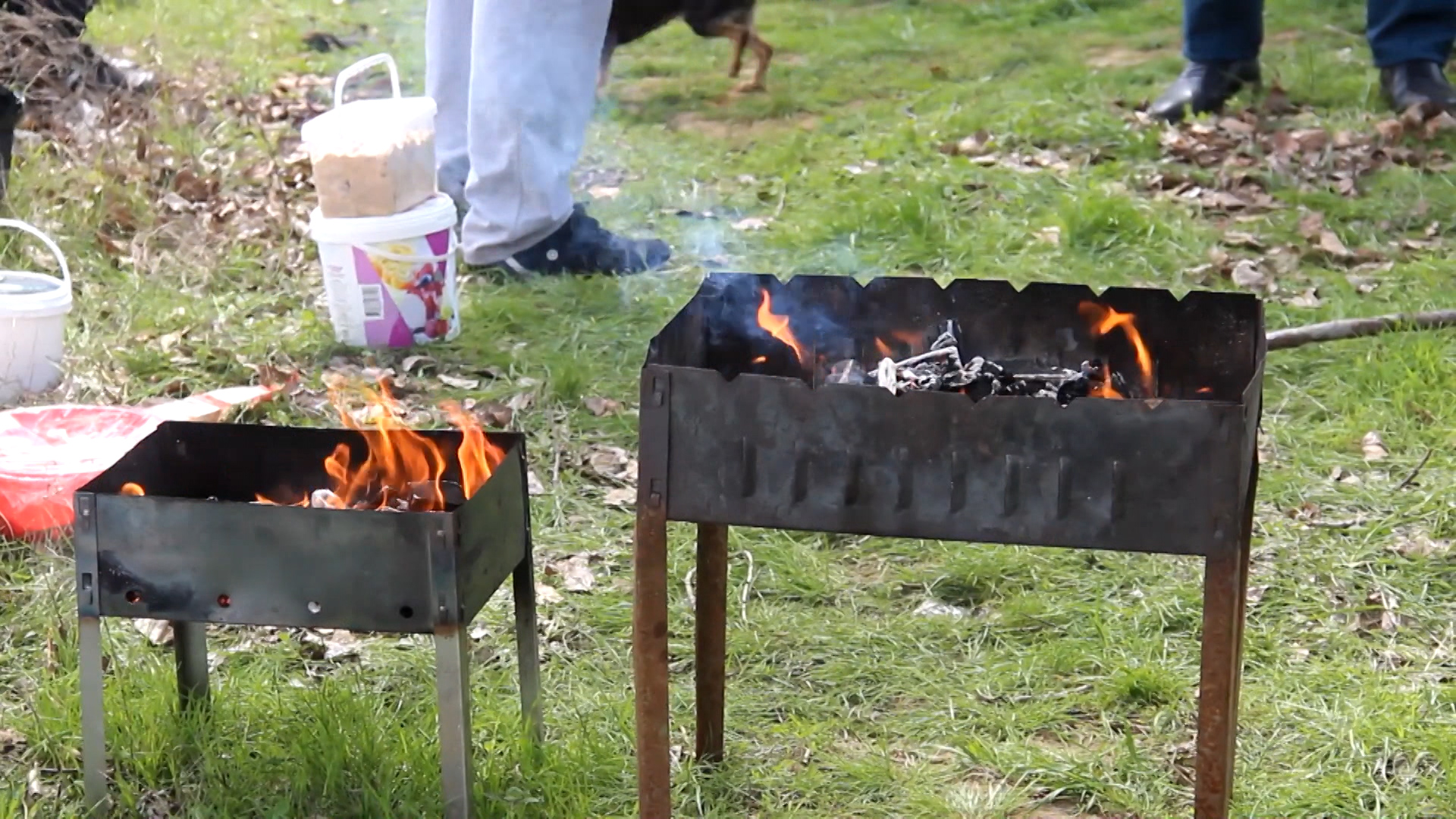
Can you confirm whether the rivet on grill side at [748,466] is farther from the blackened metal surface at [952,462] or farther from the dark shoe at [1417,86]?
the dark shoe at [1417,86]

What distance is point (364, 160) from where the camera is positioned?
15.9ft

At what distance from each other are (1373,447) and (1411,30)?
3596 mm

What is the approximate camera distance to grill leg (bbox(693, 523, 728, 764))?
9.41 ft

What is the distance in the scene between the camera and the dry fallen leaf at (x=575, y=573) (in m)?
3.64

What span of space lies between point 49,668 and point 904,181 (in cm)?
419

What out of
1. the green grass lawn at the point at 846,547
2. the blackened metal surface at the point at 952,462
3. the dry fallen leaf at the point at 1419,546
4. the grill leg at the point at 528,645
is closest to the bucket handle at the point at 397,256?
the green grass lawn at the point at 846,547

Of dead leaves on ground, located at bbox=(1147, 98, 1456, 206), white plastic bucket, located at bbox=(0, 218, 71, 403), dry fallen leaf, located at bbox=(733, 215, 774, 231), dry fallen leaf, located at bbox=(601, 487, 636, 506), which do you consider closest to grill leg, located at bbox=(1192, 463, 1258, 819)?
dry fallen leaf, located at bbox=(601, 487, 636, 506)

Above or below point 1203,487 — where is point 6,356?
below

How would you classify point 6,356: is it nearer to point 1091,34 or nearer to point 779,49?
point 779,49

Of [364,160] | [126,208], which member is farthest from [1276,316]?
[126,208]

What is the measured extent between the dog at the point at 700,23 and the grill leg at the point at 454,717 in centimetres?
539

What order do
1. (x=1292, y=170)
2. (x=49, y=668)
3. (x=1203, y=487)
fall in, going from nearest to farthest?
(x=1203, y=487), (x=49, y=668), (x=1292, y=170)

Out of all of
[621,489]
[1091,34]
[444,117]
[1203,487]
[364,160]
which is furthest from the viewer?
[1091,34]

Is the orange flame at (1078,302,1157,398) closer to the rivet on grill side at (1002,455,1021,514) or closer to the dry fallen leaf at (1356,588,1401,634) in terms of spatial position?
the rivet on grill side at (1002,455,1021,514)
